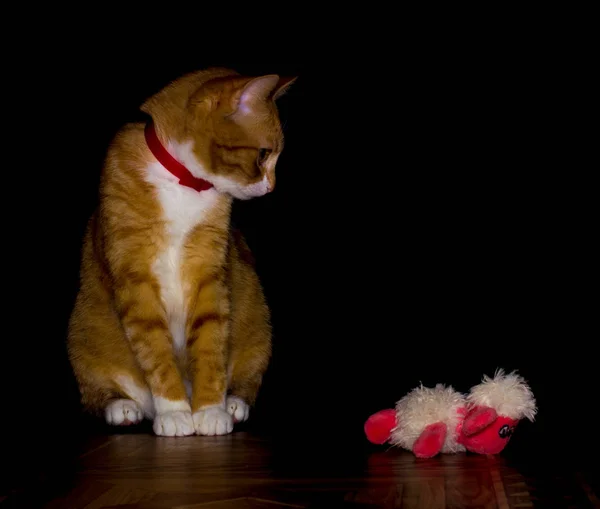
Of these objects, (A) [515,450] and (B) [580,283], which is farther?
(B) [580,283]

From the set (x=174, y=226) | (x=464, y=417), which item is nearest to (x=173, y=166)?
(x=174, y=226)

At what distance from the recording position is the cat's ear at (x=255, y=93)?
100.0 inches

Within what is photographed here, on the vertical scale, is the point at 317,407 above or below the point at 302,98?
below

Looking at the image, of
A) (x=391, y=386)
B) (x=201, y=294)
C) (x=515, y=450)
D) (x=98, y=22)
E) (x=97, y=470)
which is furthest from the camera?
(x=98, y=22)

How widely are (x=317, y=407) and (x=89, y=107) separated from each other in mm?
1428

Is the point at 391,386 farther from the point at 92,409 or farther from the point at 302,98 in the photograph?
the point at 302,98

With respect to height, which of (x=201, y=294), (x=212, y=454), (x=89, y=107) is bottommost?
(x=212, y=454)

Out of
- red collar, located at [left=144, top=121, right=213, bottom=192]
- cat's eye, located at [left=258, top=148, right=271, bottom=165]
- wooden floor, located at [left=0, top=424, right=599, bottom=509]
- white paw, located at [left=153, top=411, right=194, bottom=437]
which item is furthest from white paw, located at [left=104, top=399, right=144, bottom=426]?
cat's eye, located at [left=258, top=148, right=271, bottom=165]

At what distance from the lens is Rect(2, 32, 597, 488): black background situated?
3.55 m

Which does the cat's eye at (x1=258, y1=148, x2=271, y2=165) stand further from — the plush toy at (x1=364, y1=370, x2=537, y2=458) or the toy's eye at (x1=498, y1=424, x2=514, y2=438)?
the toy's eye at (x1=498, y1=424, x2=514, y2=438)

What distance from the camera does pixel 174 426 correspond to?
242 centimetres

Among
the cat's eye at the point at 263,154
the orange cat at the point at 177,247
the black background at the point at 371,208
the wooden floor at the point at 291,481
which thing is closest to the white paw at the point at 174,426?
the orange cat at the point at 177,247

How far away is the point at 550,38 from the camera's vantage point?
356 centimetres

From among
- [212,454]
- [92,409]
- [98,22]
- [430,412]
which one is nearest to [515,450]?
[430,412]
